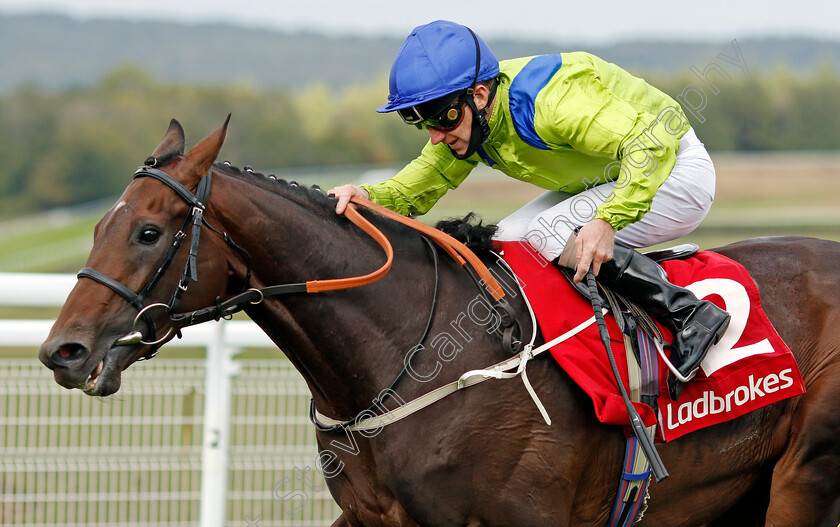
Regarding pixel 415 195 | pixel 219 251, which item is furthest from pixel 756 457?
pixel 219 251

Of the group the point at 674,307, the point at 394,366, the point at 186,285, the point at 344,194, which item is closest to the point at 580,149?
the point at 674,307

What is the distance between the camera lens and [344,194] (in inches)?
111

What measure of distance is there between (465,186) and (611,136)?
125ft

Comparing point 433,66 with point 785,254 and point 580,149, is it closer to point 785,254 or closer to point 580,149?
point 580,149

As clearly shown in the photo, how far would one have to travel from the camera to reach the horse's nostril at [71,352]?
90.7 inches

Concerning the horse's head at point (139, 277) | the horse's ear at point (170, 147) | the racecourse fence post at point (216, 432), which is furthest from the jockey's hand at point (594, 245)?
the racecourse fence post at point (216, 432)

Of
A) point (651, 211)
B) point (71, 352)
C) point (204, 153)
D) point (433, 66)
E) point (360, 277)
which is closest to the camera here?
point (71, 352)

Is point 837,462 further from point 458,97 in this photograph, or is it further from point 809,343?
point 458,97

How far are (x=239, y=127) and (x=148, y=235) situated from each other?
193 feet

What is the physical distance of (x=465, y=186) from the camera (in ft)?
134

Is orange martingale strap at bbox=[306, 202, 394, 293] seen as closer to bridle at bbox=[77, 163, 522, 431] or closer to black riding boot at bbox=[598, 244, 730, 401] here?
bridle at bbox=[77, 163, 522, 431]

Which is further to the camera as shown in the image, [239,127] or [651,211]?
[239,127]

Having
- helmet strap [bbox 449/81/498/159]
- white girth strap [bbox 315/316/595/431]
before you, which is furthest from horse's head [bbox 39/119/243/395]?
helmet strap [bbox 449/81/498/159]

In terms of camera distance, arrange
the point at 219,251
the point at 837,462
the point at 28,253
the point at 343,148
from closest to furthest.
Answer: the point at 219,251 → the point at 837,462 → the point at 28,253 → the point at 343,148
